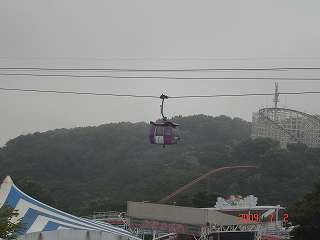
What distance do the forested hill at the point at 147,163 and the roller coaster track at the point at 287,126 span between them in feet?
4.25

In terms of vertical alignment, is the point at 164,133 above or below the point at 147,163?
below

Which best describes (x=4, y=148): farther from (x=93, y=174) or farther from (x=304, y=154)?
(x=304, y=154)

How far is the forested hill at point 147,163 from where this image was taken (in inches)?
2237

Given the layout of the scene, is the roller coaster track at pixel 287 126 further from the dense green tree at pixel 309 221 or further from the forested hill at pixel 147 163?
the dense green tree at pixel 309 221

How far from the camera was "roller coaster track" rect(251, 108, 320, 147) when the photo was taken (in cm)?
5988

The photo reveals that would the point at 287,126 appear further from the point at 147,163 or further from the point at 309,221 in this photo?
the point at 309,221

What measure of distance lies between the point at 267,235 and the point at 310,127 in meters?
30.2

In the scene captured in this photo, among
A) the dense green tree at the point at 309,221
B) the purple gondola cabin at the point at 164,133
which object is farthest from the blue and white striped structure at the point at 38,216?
the dense green tree at the point at 309,221

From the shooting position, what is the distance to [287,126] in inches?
2416

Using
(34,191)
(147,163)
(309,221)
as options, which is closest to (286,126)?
(147,163)

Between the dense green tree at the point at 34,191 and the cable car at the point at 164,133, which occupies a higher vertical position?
the cable car at the point at 164,133

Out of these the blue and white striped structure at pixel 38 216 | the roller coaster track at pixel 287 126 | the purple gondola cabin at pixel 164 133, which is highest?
the roller coaster track at pixel 287 126

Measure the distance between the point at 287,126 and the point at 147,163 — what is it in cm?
1700

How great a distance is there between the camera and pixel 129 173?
66.6 m
